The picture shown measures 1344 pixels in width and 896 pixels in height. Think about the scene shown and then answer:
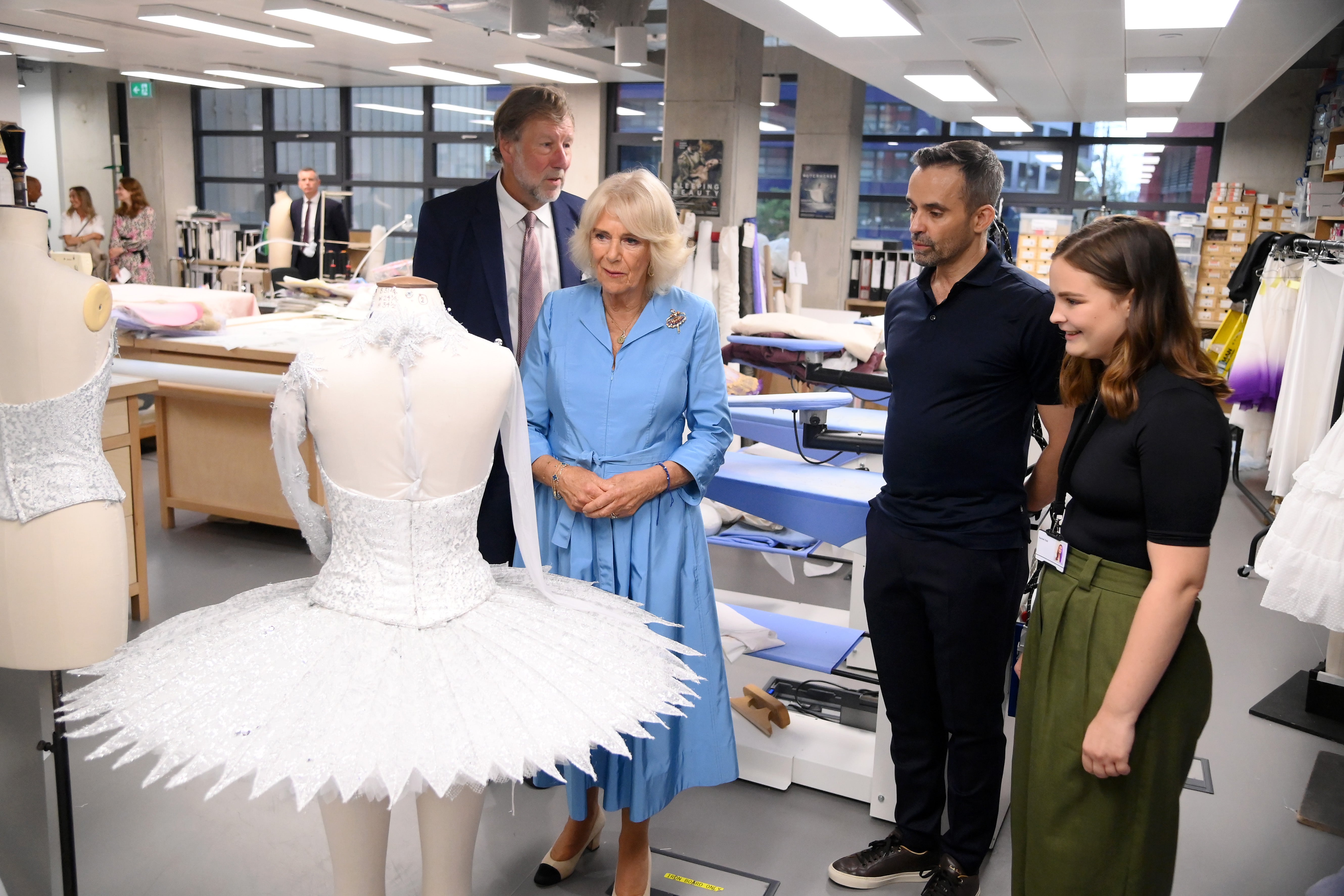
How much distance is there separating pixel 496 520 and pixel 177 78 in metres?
12.9

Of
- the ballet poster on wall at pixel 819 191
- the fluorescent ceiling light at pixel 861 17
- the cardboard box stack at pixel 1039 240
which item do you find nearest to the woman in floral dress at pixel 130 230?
the ballet poster on wall at pixel 819 191

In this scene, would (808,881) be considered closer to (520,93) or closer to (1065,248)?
(1065,248)

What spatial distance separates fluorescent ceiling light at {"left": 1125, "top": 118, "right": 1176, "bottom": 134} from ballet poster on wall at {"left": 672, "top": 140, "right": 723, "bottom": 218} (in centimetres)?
491

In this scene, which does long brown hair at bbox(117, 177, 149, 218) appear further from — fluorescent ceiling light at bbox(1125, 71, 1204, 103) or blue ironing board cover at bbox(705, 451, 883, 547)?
blue ironing board cover at bbox(705, 451, 883, 547)

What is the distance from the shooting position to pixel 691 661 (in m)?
2.33

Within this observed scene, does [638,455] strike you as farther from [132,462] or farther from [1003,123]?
[1003,123]

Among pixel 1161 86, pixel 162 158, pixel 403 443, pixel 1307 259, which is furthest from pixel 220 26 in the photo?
pixel 403 443

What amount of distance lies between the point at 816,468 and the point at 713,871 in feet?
4.05

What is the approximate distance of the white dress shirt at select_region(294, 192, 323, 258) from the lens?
913 cm

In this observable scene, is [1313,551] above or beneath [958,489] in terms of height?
beneath

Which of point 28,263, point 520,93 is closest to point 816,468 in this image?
point 520,93

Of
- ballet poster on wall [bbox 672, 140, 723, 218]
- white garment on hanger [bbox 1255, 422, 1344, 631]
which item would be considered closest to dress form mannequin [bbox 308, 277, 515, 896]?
white garment on hanger [bbox 1255, 422, 1344, 631]

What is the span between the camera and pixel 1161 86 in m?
7.77

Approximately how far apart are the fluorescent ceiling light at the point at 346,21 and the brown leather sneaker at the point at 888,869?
756 centimetres
